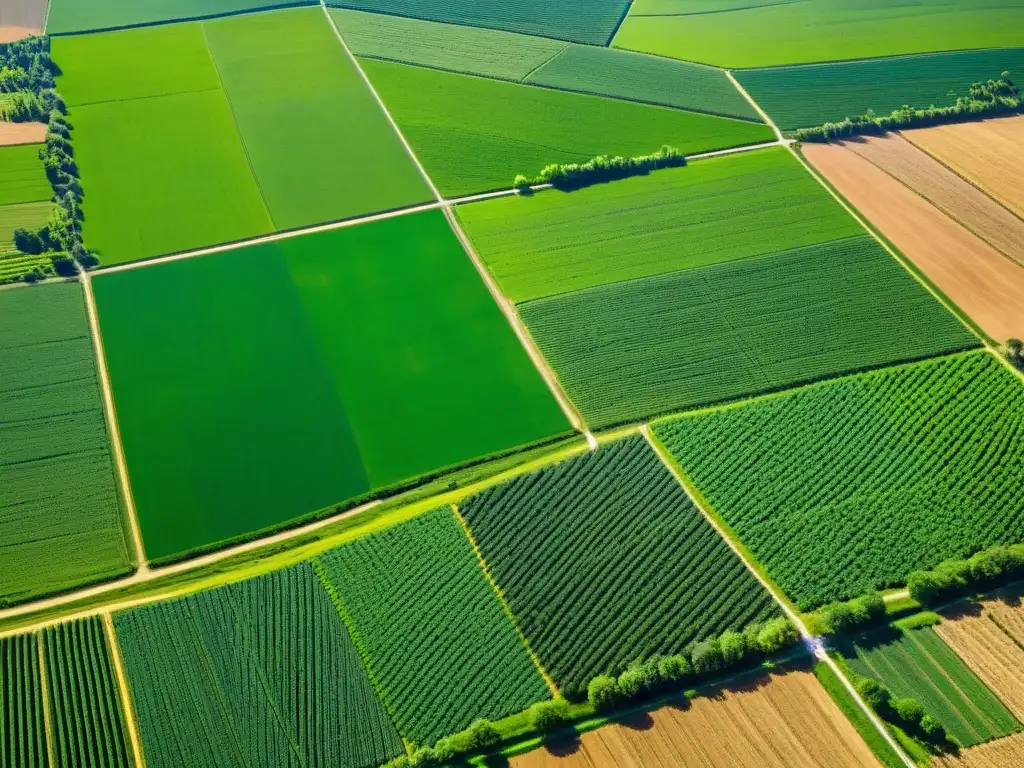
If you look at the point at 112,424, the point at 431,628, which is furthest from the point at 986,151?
the point at 112,424

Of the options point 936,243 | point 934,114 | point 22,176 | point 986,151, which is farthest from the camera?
point 934,114

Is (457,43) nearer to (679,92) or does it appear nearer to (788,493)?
(679,92)

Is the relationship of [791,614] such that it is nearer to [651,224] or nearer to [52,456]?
[651,224]

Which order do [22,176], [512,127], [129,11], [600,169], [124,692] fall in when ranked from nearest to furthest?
[124,692] → [22,176] → [600,169] → [512,127] → [129,11]

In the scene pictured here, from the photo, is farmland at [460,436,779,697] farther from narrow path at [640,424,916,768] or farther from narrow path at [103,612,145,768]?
narrow path at [103,612,145,768]

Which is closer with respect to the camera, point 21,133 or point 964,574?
point 964,574

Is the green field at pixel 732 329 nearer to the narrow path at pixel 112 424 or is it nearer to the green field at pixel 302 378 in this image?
the green field at pixel 302 378

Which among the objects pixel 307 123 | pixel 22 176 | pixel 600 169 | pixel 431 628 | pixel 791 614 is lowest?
pixel 791 614

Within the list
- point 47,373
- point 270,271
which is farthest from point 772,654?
point 47,373

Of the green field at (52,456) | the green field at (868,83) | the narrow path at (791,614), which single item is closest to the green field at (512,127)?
the green field at (868,83)
